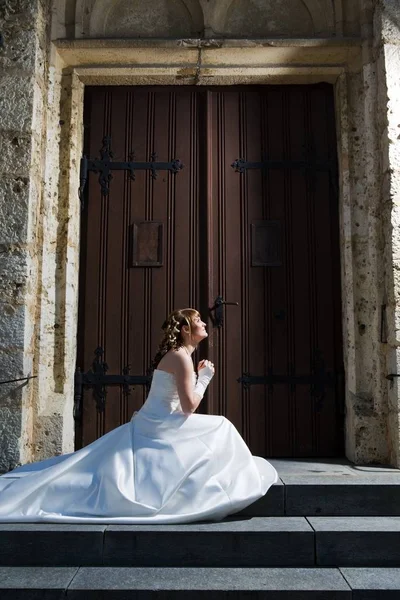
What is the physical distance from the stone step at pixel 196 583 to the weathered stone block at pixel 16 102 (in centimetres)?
287

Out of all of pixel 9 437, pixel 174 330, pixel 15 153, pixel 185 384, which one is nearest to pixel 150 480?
pixel 185 384

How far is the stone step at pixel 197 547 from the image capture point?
9.52 ft

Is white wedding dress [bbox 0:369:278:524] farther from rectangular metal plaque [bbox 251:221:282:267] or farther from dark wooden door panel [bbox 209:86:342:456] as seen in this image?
rectangular metal plaque [bbox 251:221:282:267]

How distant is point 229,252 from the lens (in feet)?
15.6

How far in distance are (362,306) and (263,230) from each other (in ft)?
3.02

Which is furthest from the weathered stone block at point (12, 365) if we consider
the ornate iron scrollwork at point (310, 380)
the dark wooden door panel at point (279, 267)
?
the ornate iron scrollwork at point (310, 380)

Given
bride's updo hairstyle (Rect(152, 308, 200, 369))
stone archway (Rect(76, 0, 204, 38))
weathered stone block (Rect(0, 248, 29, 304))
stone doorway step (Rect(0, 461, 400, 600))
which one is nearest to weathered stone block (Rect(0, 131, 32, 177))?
weathered stone block (Rect(0, 248, 29, 304))

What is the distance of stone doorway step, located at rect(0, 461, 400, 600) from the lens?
2.59 metres

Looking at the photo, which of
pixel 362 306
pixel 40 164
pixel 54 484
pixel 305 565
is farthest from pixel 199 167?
pixel 305 565

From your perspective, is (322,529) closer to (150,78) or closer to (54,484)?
(54,484)

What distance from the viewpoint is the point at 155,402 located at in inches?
137

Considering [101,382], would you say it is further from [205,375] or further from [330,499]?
[330,499]

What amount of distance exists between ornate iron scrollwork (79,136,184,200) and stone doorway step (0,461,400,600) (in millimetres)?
2685

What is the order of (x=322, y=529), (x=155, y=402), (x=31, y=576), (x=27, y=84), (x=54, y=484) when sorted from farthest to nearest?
(x=27, y=84) < (x=155, y=402) < (x=54, y=484) < (x=322, y=529) < (x=31, y=576)
